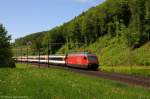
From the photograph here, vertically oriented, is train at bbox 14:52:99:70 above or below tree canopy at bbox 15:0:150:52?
below

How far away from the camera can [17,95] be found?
19.6 m

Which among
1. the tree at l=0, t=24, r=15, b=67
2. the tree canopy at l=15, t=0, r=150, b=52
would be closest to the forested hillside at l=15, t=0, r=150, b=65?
the tree canopy at l=15, t=0, r=150, b=52

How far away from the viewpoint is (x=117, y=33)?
12862 centimetres

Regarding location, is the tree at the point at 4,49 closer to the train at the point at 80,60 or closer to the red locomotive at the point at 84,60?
the train at the point at 80,60

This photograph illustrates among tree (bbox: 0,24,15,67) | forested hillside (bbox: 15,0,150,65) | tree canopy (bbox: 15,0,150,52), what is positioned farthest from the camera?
tree canopy (bbox: 15,0,150,52)

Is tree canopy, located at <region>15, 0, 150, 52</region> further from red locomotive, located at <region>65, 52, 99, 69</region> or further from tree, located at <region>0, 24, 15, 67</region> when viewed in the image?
tree, located at <region>0, 24, 15, 67</region>

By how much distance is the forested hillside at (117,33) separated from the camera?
106 m

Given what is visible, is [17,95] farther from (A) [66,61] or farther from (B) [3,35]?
(A) [66,61]

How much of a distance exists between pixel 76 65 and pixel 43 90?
59755 millimetres

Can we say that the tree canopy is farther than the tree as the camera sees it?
Yes

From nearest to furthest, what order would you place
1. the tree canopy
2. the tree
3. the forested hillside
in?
the tree, the forested hillside, the tree canopy

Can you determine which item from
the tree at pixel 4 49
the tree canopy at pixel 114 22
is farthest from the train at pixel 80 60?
the tree canopy at pixel 114 22

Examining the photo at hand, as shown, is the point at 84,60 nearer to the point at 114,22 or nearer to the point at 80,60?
the point at 80,60

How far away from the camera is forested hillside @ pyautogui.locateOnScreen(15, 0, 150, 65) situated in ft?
348
